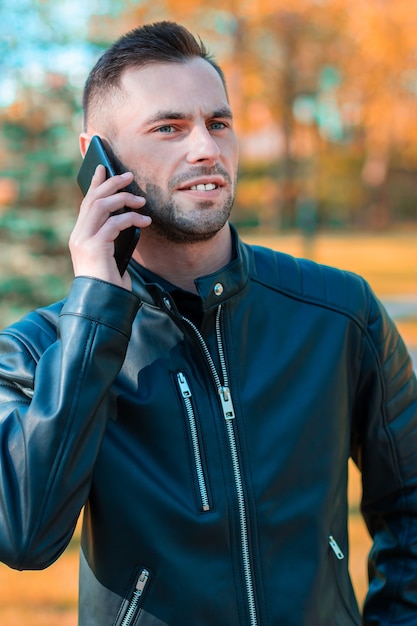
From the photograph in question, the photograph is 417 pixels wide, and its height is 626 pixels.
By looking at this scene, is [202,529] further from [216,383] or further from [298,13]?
[298,13]

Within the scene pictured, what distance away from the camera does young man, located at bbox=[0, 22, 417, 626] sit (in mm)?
1812

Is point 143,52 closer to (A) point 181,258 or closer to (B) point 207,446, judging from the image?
(A) point 181,258

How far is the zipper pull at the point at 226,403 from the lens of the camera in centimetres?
194

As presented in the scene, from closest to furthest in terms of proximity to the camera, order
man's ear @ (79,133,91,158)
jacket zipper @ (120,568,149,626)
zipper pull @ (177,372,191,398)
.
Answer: jacket zipper @ (120,568,149,626)
zipper pull @ (177,372,191,398)
man's ear @ (79,133,91,158)

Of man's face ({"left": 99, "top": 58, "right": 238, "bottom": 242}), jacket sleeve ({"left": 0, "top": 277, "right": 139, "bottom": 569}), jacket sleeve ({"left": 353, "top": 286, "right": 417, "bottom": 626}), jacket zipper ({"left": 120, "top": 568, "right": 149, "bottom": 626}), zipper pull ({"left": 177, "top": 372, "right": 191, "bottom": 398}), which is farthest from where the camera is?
jacket sleeve ({"left": 353, "top": 286, "right": 417, "bottom": 626})

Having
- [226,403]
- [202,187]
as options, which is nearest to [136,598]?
[226,403]

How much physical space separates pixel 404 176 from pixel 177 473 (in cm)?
3959

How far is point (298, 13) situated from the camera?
14.7 m

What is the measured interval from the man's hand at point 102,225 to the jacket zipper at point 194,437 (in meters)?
0.28

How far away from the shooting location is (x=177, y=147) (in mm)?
2047

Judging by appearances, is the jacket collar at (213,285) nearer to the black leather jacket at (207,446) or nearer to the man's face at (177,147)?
the black leather jacket at (207,446)

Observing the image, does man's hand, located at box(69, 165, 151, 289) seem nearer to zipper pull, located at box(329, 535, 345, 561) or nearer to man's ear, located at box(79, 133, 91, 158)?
man's ear, located at box(79, 133, 91, 158)

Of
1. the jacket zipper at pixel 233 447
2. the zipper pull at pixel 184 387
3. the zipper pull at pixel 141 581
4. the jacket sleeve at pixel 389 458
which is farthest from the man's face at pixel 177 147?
the zipper pull at pixel 141 581

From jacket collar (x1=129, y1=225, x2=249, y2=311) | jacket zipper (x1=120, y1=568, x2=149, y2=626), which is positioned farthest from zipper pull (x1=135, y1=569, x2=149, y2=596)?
jacket collar (x1=129, y1=225, x2=249, y2=311)
